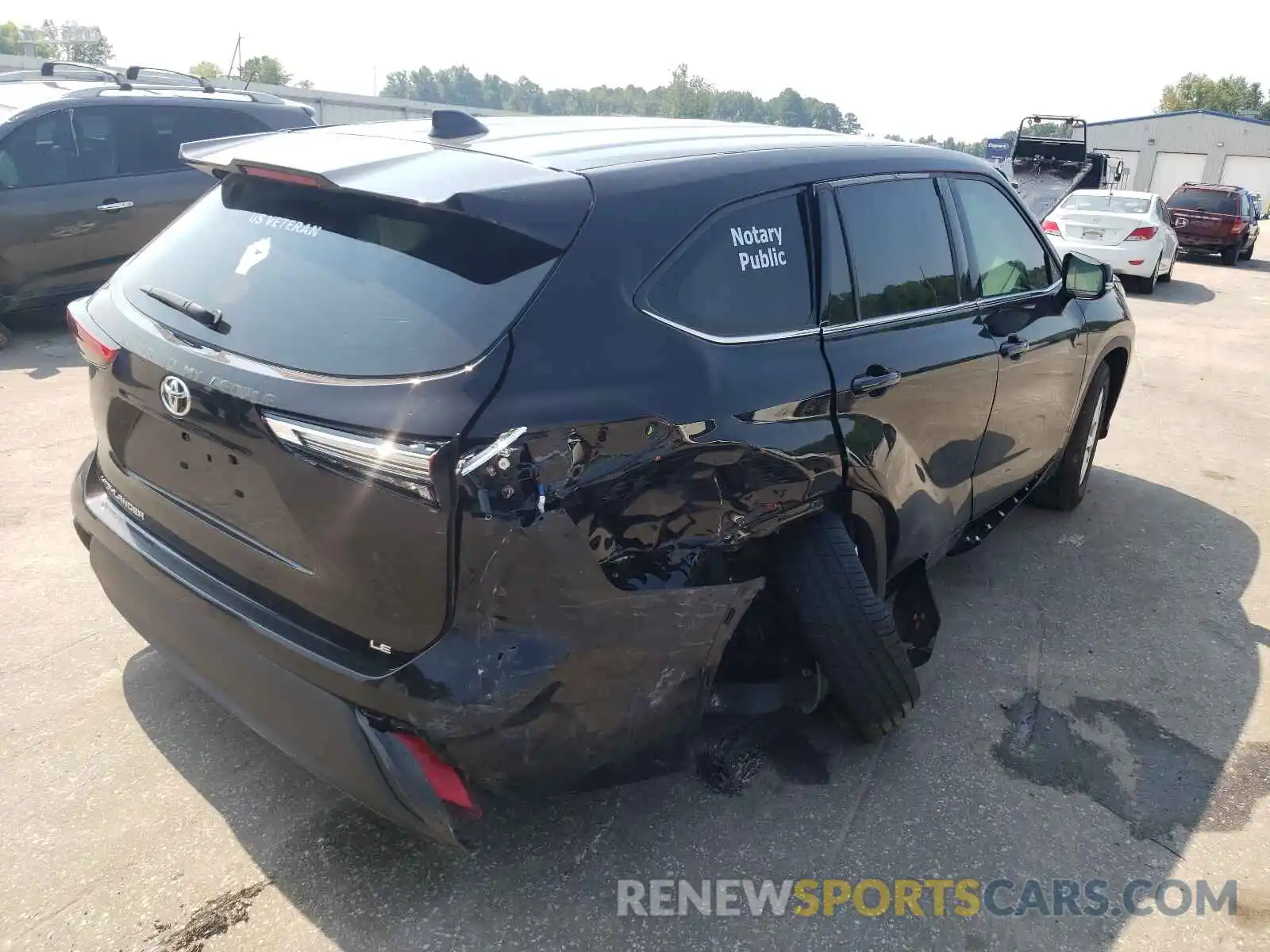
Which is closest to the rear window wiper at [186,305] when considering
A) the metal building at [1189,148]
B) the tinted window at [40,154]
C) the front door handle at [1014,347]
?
the front door handle at [1014,347]

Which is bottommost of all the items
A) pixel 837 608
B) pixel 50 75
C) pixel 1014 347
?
pixel 837 608

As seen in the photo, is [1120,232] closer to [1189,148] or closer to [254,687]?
[254,687]

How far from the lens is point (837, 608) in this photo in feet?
8.72

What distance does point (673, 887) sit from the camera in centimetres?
247

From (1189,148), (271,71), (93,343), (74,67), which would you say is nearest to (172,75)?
(74,67)

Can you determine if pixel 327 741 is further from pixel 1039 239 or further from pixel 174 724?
pixel 1039 239

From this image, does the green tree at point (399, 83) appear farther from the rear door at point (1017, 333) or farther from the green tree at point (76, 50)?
the rear door at point (1017, 333)

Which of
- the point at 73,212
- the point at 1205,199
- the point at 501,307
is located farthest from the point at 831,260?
the point at 1205,199

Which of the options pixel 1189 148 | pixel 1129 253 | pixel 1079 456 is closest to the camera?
pixel 1079 456

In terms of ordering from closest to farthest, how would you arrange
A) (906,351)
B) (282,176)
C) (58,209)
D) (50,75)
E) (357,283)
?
(357,283) < (282,176) < (906,351) < (58,209) < (50,75)

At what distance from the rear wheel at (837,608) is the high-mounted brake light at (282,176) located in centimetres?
155

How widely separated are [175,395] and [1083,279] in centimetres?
386

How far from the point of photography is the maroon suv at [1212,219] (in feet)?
61.1

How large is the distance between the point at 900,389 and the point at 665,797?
147 cm
